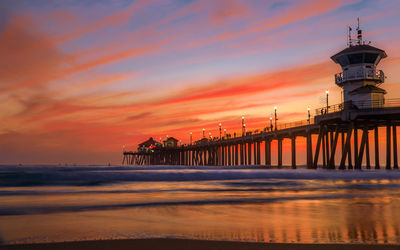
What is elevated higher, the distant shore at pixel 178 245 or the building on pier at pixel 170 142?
the building on pier at pixel 170 142

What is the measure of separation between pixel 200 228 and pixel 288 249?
7.01ft

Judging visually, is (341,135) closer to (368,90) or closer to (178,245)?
(368,90)

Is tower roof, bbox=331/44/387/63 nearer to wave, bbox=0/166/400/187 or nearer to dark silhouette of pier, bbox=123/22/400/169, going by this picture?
dark silhouette of pier, bbox=123/22/400/169

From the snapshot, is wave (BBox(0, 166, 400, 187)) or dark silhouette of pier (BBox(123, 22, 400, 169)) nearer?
wave (BBox(0, 166, 400, 187))

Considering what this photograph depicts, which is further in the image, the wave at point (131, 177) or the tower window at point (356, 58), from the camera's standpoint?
the tower window at point (356, 58)

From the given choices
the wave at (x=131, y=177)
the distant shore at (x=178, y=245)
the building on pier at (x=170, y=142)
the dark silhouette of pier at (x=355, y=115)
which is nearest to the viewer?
the distant shore at (x=178, y=245)

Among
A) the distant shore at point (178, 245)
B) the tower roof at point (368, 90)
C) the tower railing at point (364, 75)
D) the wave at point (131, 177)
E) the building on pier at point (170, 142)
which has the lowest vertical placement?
the wave at point (131, 177)

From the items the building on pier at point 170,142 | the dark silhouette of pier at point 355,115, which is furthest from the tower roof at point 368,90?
the building on pier at point 170,142

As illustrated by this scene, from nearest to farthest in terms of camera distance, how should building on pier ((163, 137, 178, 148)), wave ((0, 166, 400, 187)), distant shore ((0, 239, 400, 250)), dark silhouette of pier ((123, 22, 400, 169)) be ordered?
distant shore ((0, 239, 400, 250))
wave ((0, 166, 400, 187))
dark silhouette of pier ((123, 22, 400, 169))
building on pier ((163, 137, 178, 148))

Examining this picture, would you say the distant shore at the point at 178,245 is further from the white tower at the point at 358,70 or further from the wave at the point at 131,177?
the white tower at the point at 358,70

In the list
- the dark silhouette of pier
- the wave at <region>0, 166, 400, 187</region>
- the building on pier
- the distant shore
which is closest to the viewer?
the distant shore

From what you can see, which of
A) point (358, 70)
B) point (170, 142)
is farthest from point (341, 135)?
point (170, 142)

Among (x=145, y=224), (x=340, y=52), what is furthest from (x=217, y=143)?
(x=145, y=224)

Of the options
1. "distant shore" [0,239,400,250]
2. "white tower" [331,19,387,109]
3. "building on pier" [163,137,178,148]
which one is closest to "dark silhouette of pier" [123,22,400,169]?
"white tower" [331,19,387,109]
